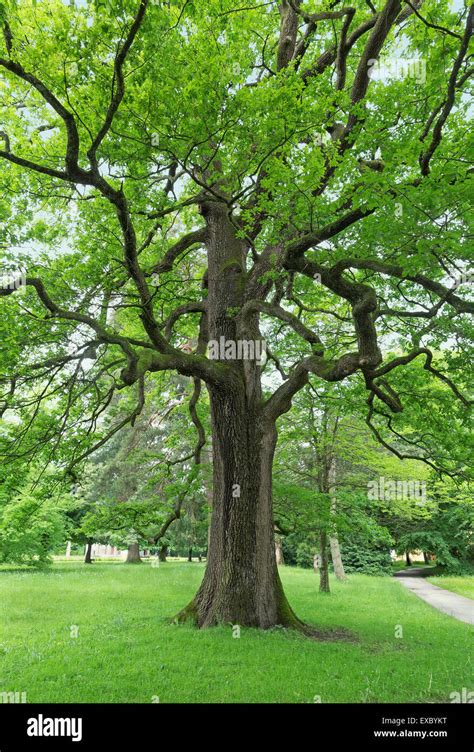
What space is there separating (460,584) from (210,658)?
21950 millimetres

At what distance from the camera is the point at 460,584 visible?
24.9 m

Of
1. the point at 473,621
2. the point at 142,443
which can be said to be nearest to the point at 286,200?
the point at 473,621

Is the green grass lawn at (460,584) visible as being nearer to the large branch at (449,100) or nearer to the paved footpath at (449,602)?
the paved footpath at (449,602)

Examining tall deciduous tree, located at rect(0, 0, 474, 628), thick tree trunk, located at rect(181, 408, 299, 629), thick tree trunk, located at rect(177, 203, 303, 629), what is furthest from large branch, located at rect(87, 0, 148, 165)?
thick tree trunk, located at rect(181, 408, 299, 629)

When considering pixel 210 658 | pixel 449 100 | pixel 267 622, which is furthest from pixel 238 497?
pixel 449 100

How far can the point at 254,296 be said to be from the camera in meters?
9.99

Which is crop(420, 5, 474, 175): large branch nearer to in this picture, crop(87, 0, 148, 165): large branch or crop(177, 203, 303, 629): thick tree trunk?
crop(87, 0, 148, 165): large branch

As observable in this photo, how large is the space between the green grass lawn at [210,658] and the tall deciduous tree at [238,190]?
45.6 inches

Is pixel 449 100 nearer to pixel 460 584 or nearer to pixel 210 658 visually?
pixel 210 658

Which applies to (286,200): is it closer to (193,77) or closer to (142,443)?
(193,77)

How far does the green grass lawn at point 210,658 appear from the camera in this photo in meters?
5.93

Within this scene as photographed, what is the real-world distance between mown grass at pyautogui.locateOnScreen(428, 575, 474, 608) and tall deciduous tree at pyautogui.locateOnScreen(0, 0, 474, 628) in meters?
15.3

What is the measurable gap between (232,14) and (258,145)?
2.64 m
